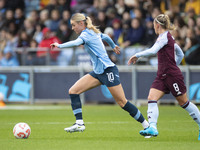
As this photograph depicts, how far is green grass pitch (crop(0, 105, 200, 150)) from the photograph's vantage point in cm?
843

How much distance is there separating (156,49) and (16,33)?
51.5 feet

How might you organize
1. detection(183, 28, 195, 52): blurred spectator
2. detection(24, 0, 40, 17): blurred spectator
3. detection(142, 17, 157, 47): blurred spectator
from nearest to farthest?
1. detection(183, 28, 195, 52): blurred spectator
2. detection(142, 17, 157, 47): blurred spectator
3. detection(24, 0, 40, 17): blurred spectator

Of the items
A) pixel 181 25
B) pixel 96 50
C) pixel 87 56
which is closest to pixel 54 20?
pixel 87 56

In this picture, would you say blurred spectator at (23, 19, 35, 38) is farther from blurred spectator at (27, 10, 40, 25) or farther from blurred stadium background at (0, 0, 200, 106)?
blurred spectator at (27, 10, 40, 25)

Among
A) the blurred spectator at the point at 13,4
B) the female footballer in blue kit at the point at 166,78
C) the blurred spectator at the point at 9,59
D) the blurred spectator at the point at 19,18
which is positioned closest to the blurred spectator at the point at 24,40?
the blurred spectator at the point at 9,59

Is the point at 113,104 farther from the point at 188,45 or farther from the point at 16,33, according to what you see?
the point at 16,33

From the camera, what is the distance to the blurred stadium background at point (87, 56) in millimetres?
18156

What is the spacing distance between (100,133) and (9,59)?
1065 cm

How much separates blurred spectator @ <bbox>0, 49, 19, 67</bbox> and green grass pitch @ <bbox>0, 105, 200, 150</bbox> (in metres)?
5.26

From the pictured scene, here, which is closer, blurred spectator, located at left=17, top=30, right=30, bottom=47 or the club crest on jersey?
the club crest on jersey

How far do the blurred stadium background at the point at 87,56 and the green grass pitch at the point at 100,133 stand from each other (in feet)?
9.18

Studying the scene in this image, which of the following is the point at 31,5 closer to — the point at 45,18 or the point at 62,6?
the point at 45,18

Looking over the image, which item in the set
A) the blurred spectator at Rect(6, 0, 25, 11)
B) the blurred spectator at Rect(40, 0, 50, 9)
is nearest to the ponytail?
the blurred spectator at Rect(6, 0, 25, 11)

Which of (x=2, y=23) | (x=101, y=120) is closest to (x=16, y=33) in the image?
(x=2, y=23)
